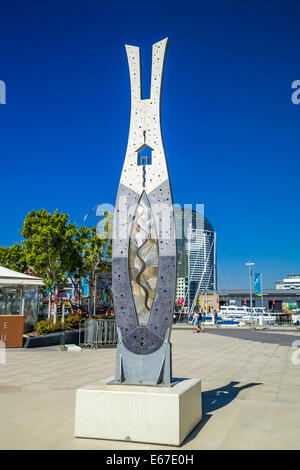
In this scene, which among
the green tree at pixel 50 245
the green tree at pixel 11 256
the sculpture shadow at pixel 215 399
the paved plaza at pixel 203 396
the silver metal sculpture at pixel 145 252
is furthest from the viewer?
the green tree at pixel 11 256

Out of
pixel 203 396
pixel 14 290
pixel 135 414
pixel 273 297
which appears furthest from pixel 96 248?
pixel 273 297

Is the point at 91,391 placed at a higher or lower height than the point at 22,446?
higher

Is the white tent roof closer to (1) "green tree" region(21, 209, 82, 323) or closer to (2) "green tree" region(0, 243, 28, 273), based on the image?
(1) "green tree" region(21, 209, 82, 323)

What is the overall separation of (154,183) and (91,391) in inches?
129

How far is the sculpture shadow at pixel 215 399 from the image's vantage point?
5.61 meters

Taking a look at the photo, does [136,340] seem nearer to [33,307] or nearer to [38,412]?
[38,412]

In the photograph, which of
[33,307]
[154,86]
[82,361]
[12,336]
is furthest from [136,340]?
[33,307]

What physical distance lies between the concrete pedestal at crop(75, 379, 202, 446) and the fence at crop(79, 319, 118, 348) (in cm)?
1222

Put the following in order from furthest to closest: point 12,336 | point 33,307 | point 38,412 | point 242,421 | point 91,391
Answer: point 33,307 → point 12,336 → point 38,412 → point 242,421 → point 91,391

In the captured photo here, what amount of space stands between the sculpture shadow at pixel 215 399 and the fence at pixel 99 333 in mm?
8819

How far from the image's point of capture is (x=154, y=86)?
22.1 ft

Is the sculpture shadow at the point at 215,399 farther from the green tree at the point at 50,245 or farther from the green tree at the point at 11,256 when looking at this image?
the green tree at the point at 11,256

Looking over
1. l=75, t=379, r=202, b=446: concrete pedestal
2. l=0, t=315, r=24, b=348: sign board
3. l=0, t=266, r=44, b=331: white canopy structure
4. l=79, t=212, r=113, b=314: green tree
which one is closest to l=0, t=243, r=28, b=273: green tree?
l=79, t=212, r=113, b=314: green tree

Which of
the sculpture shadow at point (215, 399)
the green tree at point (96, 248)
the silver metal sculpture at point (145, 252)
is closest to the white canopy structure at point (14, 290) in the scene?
the green tree at point (96, 248)
